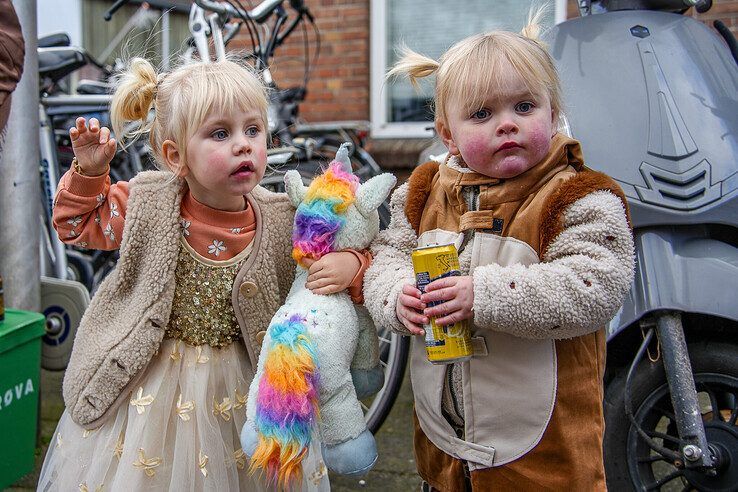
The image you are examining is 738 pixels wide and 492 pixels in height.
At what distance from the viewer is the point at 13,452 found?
2309 mm

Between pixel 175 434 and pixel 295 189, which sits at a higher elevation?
pixel 295 189

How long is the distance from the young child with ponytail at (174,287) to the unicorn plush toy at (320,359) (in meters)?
0.06

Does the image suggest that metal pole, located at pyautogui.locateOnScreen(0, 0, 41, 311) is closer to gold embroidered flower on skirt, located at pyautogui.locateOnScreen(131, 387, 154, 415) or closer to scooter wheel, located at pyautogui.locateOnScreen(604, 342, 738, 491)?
gold embroidered flower on skirt, located at pyautogui.locateOnScreen(131, 387, 154, 415)

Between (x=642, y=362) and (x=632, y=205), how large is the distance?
0.40 meters

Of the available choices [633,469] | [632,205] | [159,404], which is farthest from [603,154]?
[159,404]

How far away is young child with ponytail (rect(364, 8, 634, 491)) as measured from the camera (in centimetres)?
135

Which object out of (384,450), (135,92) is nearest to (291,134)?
(384,450)

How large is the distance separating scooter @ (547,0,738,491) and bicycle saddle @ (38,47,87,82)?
7.34 ft

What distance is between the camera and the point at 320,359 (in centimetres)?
152

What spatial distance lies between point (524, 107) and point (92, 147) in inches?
36.4

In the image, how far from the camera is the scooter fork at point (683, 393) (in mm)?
1712

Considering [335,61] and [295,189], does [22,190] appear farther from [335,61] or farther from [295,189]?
[335,61]

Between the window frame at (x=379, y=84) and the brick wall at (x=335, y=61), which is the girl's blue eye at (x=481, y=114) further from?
the brick wall at (x=335, y=61)

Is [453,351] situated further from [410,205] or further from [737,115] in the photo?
[737,115]
